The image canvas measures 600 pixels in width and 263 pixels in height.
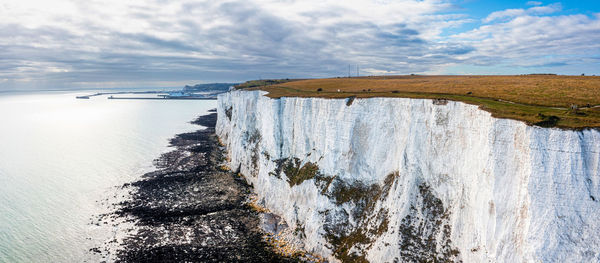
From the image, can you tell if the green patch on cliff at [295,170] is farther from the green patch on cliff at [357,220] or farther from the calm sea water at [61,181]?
the calm sea water at [61,181]

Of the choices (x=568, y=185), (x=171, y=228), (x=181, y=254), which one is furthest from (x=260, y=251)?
(x=568, y=185)

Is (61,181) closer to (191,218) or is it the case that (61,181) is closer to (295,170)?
(191,218)

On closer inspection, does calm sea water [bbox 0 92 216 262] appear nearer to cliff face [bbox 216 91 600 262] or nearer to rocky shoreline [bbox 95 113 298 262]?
rocky shoreline [bbox 95 113 298 262]

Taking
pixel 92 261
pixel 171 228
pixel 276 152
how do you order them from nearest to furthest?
1. pixel 92 261
2. pixel 171 228
3. pixel 276 152

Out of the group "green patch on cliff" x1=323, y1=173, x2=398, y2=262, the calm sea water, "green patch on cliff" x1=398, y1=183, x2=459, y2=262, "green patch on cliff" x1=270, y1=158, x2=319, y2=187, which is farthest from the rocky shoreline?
"green patch on cliff" x1=398, y1=183, x2=459, y2=262

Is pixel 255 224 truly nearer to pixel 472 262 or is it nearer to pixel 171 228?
pixel 171 228

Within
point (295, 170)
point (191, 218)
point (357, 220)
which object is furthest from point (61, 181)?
point (357, 220)
